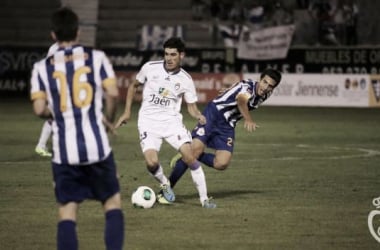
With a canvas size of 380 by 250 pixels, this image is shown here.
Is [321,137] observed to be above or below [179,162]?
below

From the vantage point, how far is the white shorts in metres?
11.5

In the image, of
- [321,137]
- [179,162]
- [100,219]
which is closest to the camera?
[100,219]

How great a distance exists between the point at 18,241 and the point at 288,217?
3.03 m

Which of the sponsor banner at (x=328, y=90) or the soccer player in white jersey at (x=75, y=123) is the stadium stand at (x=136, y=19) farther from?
the soccer player in white jersey at (x=75, y=123)

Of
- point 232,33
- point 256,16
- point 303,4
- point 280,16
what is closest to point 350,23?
point 303,4

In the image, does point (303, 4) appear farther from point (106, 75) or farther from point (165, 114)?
point (106, 75)

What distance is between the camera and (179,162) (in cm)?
1198

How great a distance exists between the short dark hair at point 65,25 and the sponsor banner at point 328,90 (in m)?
22.8

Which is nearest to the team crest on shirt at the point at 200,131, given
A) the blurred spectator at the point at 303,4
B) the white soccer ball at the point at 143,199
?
the white soccer ball at the point at 143,199

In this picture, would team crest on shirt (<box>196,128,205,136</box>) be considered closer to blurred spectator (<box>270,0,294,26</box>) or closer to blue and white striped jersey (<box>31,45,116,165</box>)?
blue and white striped jersey (<box>31,45,116,165</box>)

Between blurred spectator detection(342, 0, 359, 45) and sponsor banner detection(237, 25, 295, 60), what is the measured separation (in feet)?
5.56

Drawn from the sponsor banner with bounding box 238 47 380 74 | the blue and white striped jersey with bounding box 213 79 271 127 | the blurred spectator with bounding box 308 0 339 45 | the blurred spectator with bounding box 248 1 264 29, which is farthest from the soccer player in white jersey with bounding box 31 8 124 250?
the blurred spectator with bounding box 248 1 264 29

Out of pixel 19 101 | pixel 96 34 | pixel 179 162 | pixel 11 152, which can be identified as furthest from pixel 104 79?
pixel 96 34

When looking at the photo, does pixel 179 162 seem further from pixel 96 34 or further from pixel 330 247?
pixel 96 34
